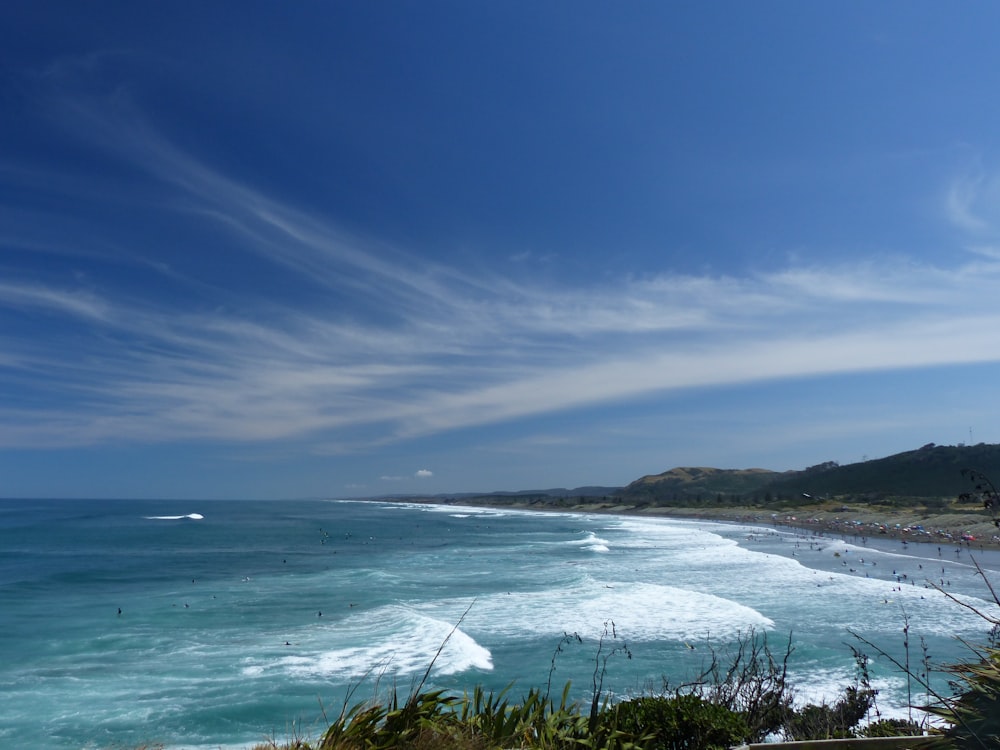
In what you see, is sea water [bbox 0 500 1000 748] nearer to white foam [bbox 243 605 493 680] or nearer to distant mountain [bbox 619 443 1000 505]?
white foam [bbox 243 605 493 680]

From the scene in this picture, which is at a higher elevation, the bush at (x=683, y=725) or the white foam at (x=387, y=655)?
the bush at (x=683, y=725)

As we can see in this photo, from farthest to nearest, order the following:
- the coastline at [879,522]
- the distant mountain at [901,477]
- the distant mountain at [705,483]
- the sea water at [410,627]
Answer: the distant mountain at [705,483] → the distant mountain at [901,477] → the coastline at [879,522] → the sea water at [410,627]

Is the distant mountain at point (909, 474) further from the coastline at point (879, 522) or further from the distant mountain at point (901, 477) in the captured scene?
the coastline at point (879, 522)

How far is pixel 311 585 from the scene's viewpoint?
3108 centimetres

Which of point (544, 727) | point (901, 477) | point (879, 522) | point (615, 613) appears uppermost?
point (901, 477)

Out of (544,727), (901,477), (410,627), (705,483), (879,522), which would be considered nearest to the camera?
(544,727)

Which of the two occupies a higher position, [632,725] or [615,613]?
[632,725]

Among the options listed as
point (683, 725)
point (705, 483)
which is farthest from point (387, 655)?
point (705, 483)

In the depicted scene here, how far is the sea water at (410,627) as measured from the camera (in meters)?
13.6

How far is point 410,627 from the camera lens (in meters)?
20.7

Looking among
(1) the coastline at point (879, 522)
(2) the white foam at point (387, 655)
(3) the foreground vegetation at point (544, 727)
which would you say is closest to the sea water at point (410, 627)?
(2) the white foam at point (387, 655)

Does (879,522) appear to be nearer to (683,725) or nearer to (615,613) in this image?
(615,613)

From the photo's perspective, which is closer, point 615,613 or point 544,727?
point 544,727

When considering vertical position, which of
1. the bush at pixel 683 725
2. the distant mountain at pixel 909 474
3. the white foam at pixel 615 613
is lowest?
the white foam at pixel 615 613
